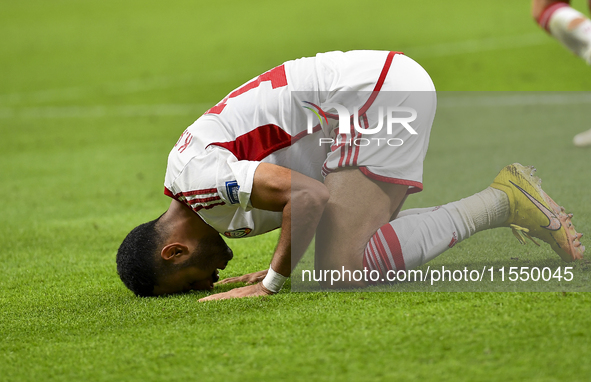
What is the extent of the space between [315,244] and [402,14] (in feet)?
46.2

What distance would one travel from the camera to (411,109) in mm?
2984

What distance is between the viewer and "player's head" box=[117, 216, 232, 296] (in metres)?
2.95

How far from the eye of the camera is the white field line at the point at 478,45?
491 inches

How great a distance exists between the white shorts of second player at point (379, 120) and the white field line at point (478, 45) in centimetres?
954

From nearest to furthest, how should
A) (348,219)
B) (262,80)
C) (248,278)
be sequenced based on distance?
1. (348,219)
2. (262,80)
3. (248,278)

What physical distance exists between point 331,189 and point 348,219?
0.49ft

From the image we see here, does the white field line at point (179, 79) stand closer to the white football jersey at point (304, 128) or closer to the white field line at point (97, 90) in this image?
the white field line at point (97, 90)

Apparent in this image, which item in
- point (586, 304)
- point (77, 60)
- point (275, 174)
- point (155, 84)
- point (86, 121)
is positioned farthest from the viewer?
point (77, 60)

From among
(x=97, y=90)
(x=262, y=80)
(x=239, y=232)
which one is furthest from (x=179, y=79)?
(x=239, y=232)

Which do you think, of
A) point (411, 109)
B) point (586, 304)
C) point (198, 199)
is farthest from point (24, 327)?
point (586, 304)

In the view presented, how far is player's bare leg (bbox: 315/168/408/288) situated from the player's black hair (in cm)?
71

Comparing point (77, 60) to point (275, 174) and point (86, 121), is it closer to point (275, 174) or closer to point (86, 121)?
point (86, 121)

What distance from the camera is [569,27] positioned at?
8.39 ft

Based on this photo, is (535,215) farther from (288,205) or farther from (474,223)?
(288,205)
